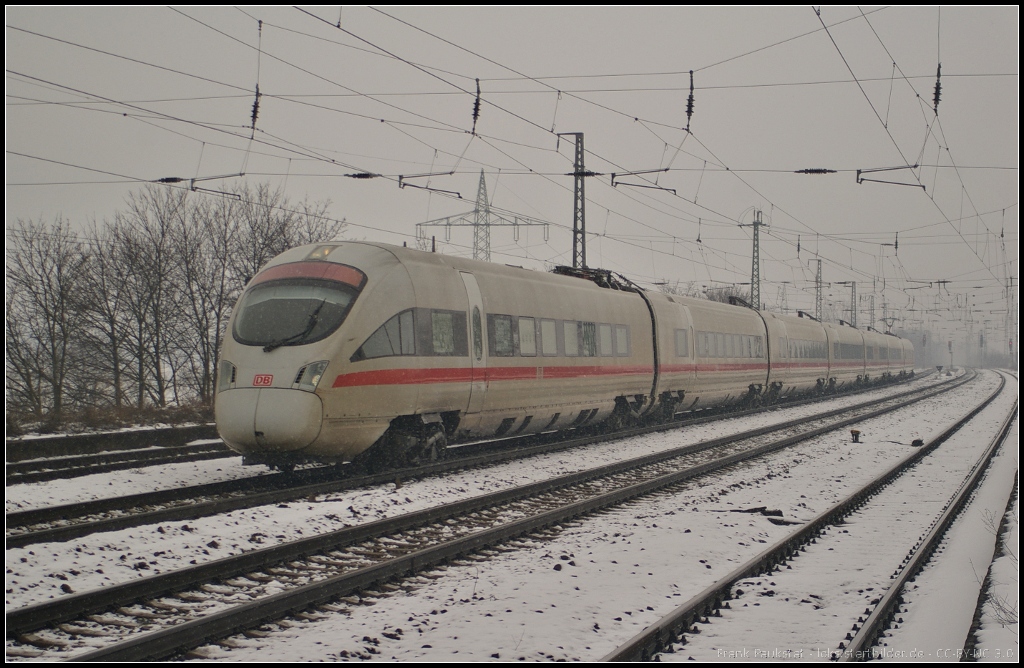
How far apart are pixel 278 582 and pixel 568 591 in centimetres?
240

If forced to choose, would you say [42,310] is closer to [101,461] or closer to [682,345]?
[101,461]

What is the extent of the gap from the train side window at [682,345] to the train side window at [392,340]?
439 inches

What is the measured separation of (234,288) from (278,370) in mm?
16621

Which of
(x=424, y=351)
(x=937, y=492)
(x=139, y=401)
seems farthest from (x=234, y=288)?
(x=937, y=492)

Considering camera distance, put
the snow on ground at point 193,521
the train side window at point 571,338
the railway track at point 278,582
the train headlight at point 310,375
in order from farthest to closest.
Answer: the train side window at point 571,338 → the train headlight at point 310,375 → the snow on ground at point 193,521 → the railway track at point 278,582

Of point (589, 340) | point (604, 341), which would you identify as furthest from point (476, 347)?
point (604, 341)

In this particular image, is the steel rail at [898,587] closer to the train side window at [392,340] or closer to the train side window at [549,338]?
the train side window at [392,340]

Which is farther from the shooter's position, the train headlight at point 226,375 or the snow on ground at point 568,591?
the train headlight at point 226,375

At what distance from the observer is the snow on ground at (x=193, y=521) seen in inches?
277

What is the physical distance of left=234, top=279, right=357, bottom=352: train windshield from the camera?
11203mm

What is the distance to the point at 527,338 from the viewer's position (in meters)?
15.1

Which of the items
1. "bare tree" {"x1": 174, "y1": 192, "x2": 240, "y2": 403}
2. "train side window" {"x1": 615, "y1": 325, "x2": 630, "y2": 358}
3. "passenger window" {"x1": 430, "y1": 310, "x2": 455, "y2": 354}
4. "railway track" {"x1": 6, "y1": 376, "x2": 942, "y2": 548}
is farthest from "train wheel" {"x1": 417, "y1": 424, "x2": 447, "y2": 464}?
"bare tree" {"x1": 174, "y1": 192, "x2": 240, "y2": 403}

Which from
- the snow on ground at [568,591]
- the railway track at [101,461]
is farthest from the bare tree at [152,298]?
the snow on ground at [568,591]

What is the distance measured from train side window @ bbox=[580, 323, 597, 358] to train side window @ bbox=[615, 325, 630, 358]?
3.88 ft
